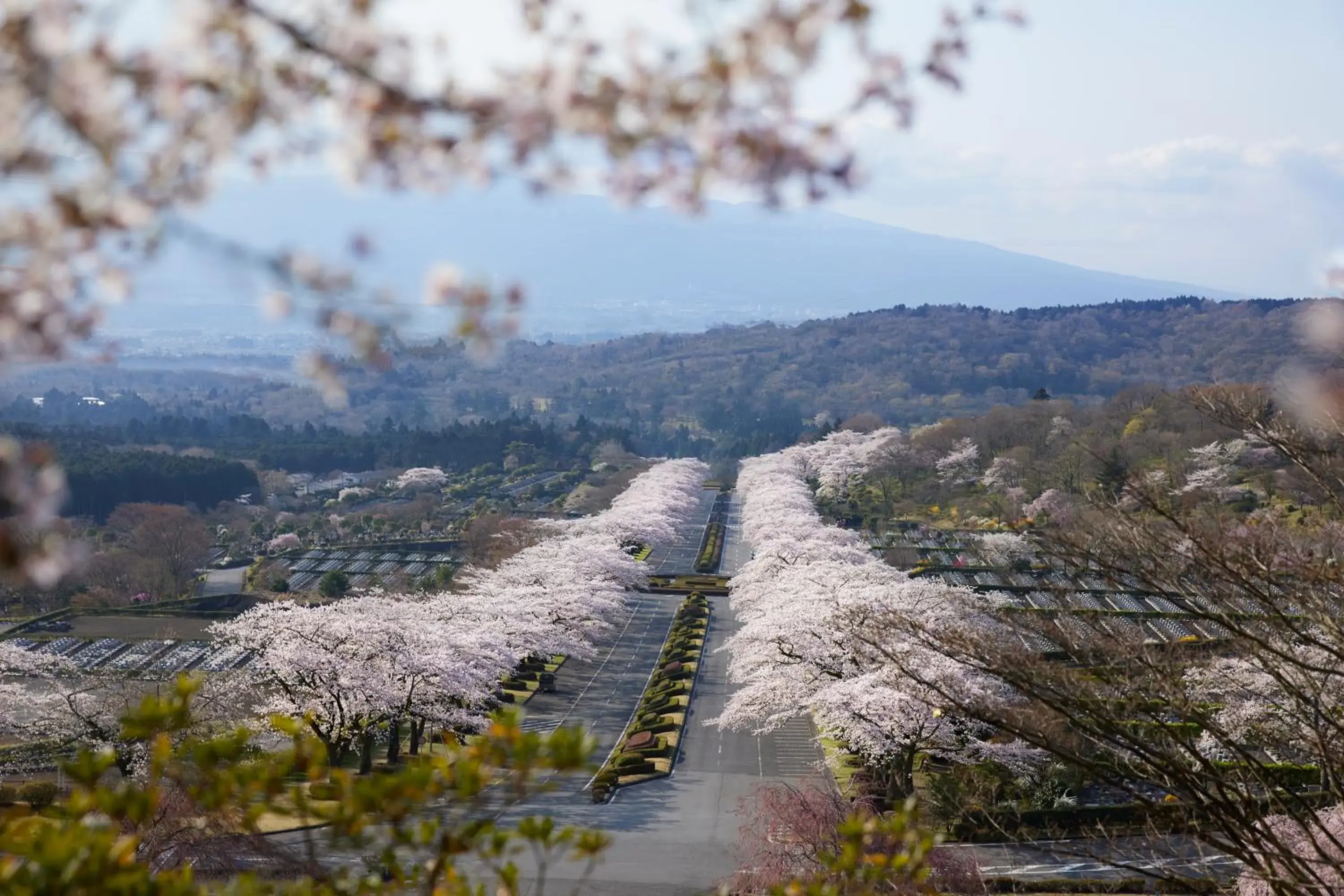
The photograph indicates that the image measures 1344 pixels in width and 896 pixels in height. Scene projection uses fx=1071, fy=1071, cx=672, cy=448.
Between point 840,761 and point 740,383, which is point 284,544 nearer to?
point 840,761

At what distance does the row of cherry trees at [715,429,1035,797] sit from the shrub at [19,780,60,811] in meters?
12.8

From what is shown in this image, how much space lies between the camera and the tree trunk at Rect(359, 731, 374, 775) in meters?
21.5

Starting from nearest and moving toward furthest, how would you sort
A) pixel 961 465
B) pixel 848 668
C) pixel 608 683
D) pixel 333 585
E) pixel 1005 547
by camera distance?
1. pixel 1005 547
2. pixel 848 668
3. pixel 608 683
4. pixel 333 585
5. pixel 961 465

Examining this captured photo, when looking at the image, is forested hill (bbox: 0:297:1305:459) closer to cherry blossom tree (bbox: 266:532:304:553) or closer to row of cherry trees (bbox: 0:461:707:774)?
cherry blossom tree (bbox: 266:532:304:553)

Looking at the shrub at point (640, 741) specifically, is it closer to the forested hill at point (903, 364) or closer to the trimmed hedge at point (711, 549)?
the trimmed hedge at point (711, 549)

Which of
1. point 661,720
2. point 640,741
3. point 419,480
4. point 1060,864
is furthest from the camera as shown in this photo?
point 419,480

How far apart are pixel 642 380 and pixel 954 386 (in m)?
42.3

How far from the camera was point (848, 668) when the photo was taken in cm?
2209

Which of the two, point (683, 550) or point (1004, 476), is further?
point (1004, 476)

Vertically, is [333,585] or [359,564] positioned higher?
[333,585]

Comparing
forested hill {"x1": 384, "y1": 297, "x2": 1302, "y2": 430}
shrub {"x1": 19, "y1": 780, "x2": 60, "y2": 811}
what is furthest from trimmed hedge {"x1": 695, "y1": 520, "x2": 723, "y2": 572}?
forested hill {"x1": 384, "y1": 297, "x2": 1302, "y2": 430}

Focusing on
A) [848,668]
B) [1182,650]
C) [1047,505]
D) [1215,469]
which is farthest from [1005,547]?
[1215,469]

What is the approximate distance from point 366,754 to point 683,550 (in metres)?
34.1

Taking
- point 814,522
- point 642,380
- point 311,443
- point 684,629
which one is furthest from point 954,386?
point 684,629
